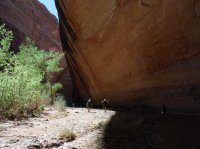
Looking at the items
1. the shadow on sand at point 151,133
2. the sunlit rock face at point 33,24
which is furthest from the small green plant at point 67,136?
the sunlit rock face at point 33,24

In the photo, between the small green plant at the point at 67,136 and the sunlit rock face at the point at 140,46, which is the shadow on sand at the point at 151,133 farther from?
the sunlit rock face at the point at 140,46

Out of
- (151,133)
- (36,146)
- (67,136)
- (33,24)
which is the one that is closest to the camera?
(36,146)

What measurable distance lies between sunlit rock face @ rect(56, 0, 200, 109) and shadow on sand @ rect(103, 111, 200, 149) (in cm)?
293

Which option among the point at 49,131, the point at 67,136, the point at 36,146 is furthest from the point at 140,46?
the point at 36,146

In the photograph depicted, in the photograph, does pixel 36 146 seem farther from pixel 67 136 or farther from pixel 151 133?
pixel 151 133

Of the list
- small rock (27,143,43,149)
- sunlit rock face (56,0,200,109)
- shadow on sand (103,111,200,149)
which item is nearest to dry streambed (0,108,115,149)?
small rock (27,143,43,149)

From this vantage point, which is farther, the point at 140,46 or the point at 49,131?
the point at 140,46

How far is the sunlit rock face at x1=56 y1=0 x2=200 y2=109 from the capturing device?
17.3m

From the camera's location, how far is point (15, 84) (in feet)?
47.1

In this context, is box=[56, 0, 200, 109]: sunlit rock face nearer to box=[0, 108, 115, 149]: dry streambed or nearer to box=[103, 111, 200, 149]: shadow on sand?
box=[103, 111, 200, 149]: shadow on sand

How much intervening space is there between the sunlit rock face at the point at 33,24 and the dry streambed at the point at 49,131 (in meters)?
19.2

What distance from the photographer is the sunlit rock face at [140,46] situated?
1734 cm

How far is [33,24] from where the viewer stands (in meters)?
37.8

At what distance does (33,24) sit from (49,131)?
2726cm
